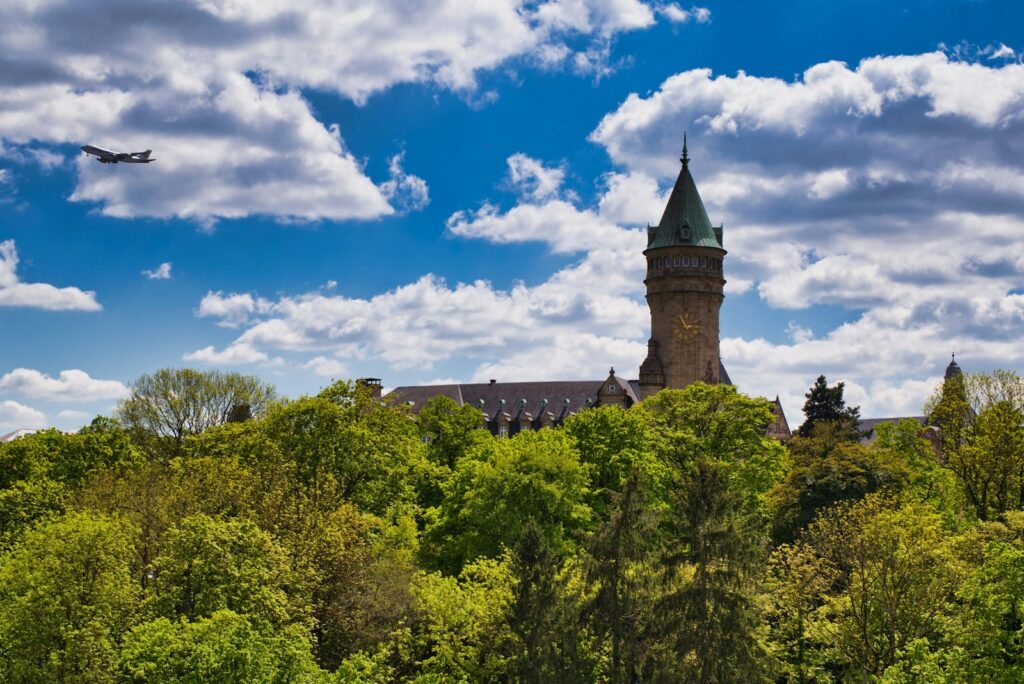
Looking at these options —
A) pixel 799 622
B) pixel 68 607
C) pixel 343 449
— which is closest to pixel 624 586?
pixel 799 622

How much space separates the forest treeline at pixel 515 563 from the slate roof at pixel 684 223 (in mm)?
Result: 47053

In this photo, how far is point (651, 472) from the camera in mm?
51906

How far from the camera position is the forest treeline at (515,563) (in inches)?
1120

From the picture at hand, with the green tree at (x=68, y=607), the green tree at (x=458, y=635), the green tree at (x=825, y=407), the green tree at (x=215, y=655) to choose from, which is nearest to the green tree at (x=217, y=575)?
the green tree at (x=68, y=607)

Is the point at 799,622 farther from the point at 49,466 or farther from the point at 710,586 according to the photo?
the point at 49,466

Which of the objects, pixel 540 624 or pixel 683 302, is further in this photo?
pixel 683 302

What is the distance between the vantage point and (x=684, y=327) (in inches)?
4016

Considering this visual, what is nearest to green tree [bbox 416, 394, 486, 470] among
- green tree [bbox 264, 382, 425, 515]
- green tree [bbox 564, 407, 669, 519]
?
green tree [bbox 564, 407, 669, 519]

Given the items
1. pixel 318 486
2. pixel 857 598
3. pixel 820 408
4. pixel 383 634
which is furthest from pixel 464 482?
pixel 820 408

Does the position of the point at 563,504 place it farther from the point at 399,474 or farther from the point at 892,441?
the point at 892,441

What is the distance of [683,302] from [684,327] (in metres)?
2.44

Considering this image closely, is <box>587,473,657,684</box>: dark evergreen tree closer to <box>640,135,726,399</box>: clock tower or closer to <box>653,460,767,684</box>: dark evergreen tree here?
<box>653,460,767,684</box>: dark evergreen tree

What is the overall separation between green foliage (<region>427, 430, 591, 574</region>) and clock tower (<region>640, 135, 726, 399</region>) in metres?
54.2

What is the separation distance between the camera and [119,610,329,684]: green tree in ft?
87.7
